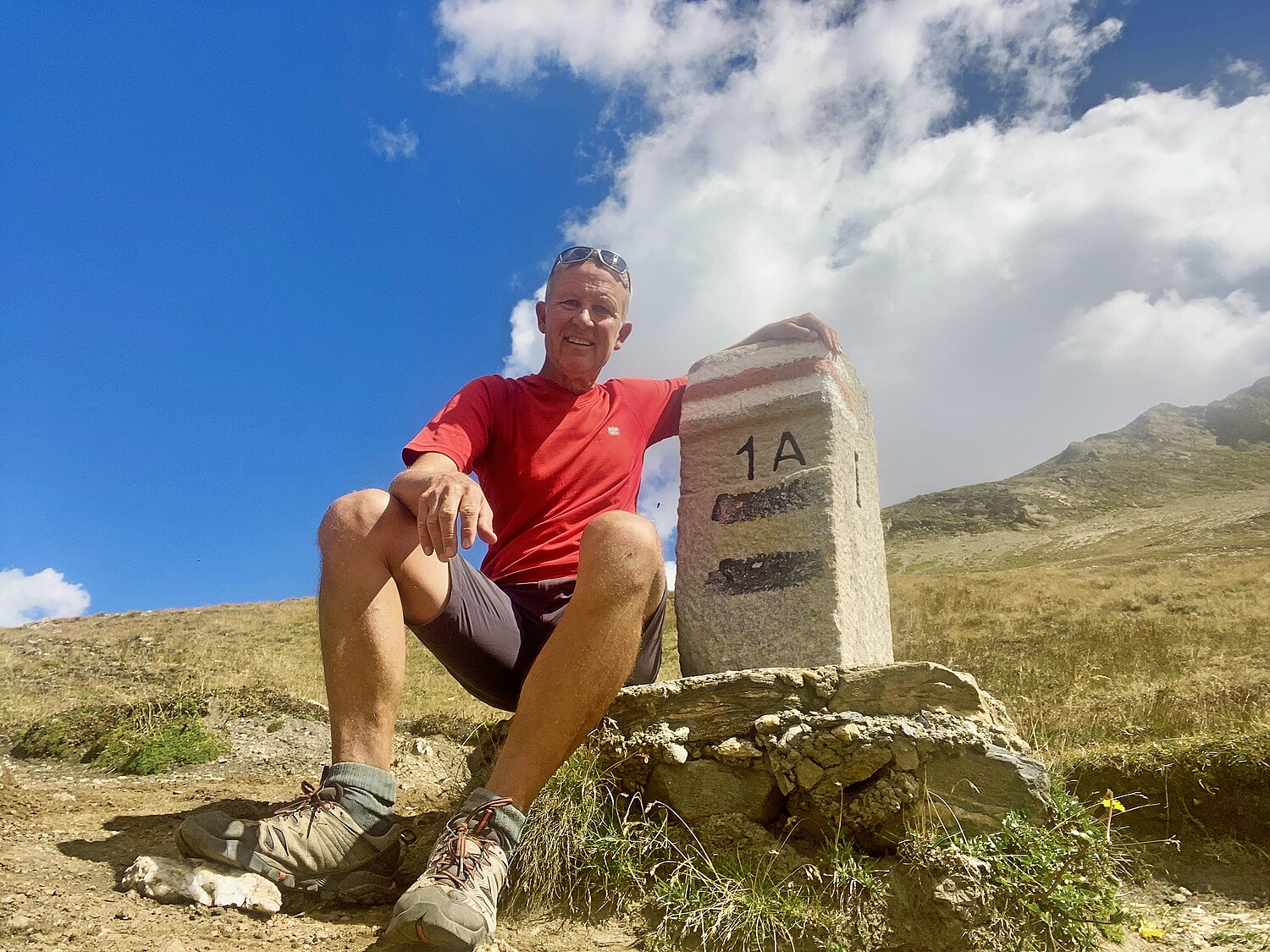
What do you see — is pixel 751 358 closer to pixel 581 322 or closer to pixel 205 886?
pixel 581 322

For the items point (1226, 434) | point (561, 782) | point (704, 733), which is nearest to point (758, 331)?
point (704, 733)

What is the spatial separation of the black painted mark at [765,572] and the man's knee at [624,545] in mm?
1172

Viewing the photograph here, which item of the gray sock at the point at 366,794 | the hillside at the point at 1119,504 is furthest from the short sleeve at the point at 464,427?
the hillside at the point at 1119,504

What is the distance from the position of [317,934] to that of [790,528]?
2207 mm

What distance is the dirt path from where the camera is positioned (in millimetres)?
1875

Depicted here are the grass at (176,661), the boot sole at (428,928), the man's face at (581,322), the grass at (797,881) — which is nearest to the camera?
the boot sole at (428,928)

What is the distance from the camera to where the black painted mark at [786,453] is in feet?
11.3

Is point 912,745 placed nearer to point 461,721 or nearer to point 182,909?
point 182,909

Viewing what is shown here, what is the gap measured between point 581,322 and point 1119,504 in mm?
48019

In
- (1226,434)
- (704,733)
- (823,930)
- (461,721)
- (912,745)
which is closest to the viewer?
(823,930)

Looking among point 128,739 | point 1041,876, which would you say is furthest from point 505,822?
point 128,739

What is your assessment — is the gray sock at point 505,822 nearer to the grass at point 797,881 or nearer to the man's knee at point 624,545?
the grass at point 797,881

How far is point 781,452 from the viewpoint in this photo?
348 cm

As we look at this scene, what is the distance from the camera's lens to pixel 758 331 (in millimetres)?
3895
